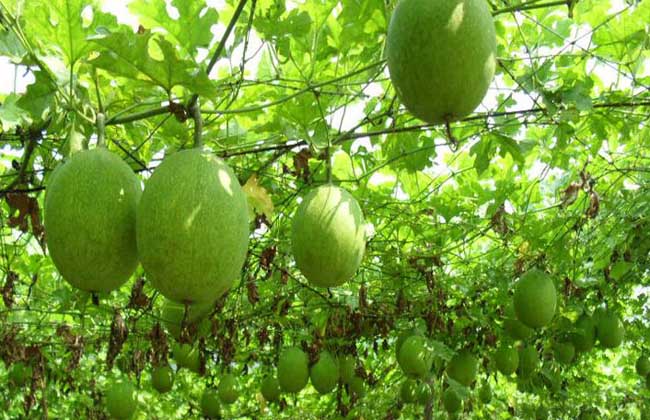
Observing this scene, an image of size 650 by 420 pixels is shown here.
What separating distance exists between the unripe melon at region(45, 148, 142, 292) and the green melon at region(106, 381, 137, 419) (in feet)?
13.7

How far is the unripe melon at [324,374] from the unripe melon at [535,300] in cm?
179

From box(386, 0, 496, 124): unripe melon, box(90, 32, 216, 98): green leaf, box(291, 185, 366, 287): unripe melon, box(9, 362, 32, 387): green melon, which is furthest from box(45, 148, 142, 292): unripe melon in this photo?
box(9, 362, 32, 387): green melon

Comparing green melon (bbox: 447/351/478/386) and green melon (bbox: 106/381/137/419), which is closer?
green melon (bbox: 106/381/137/419)

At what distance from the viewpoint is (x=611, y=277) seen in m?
5.46

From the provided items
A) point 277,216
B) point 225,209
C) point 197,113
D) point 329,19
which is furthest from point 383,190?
point 225,209

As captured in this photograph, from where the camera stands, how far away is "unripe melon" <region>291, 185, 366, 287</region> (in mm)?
2414

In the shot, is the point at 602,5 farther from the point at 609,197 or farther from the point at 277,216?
the point at 277,216

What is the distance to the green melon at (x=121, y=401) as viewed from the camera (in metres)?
5.61

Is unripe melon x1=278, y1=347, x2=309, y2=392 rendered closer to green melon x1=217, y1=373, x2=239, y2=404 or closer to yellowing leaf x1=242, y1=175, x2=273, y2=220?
green melon x1=217, y1=373, x2=239, y2=404

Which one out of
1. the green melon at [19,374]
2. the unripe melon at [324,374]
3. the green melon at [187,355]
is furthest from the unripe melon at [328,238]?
the green melon at [19,374]

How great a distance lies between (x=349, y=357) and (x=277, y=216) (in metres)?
2.62

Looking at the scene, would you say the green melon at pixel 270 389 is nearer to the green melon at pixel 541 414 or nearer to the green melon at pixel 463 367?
the green melon at pixel 463 367

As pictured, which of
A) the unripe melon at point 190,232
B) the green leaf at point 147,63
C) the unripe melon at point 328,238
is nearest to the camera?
the unripe melon at point 190,232

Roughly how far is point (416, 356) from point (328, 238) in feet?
8.80
